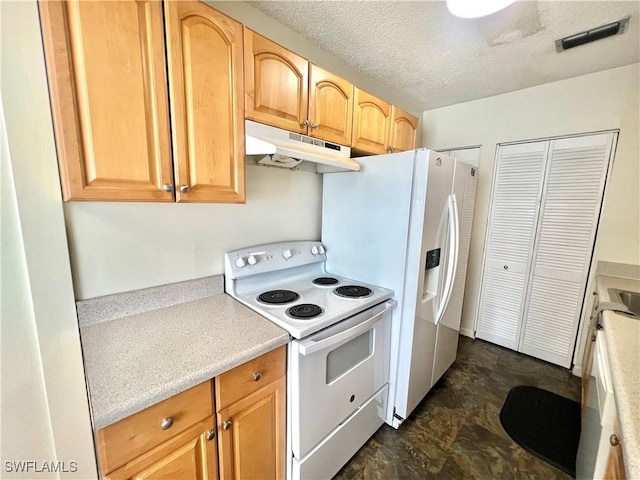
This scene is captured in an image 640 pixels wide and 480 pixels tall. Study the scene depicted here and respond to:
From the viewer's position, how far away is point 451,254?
1.82 metres

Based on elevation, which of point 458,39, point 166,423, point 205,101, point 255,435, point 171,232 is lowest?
point 255,435

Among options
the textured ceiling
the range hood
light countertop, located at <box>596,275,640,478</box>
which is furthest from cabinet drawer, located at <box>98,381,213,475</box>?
the textured ceiling

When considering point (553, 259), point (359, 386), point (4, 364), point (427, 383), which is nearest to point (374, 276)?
point (359, 386)

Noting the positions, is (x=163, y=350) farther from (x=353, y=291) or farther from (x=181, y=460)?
(x=353, y=291)

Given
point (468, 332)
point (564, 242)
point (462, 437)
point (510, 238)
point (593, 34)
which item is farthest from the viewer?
point (468, 332)

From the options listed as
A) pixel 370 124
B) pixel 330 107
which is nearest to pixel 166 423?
pixel 330 107

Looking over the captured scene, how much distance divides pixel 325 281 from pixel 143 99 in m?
1.38

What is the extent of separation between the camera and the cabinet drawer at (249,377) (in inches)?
38.3

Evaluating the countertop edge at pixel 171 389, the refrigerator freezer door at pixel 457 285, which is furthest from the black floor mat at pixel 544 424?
the countertop edge at pixel 171 389

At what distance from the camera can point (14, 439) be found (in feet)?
2.31

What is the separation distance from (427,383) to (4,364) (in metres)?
2.13

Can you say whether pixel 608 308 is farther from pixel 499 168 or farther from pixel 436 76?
pixel 436 76

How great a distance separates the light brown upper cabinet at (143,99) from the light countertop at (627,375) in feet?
4.57

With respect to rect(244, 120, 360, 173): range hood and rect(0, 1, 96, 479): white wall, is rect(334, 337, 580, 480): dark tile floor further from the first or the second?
rect(244, 120, 360, 173): range hood
